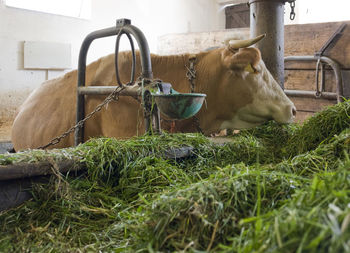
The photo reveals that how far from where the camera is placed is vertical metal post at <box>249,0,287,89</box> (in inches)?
137

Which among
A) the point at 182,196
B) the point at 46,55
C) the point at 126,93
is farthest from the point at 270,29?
the point at 46,55

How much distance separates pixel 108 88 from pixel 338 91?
2815 millimetres

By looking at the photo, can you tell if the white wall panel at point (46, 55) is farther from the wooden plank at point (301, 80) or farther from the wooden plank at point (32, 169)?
the wooden plank at point (32, 169)

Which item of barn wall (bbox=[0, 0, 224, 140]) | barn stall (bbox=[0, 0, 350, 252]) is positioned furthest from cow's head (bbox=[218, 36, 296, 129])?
barn wall (bbox=[0, 0, 224, 140])

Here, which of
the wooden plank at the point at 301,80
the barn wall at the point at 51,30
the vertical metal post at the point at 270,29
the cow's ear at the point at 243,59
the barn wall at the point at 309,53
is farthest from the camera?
the barn wall at the point at 51,30

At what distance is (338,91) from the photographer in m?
4.39

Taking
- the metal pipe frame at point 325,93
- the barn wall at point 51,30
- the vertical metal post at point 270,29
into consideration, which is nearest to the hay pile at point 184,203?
the vertical metal post at point 270,29

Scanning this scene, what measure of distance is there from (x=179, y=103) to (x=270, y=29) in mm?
1964

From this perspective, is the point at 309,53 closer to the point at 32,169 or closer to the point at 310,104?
the point at 310,104

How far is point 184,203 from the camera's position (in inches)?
41.0

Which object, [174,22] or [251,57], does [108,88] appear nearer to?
[251,57]

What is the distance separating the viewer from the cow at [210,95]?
312 centimetres

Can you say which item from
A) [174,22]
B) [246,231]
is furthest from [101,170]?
[174,22]

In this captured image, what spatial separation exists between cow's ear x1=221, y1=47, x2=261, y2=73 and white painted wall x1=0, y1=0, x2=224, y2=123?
4317 mm
